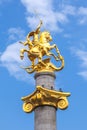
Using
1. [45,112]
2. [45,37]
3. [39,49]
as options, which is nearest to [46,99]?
[45,112]

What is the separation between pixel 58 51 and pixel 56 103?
3.44 meters

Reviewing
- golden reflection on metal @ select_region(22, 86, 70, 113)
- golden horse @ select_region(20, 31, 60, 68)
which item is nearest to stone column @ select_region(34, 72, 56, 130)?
golden reflection on metal @ select_region(22, 86, 70, 113)

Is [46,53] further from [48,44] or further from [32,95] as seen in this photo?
[32,95]

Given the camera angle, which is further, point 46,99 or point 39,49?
point 39,49

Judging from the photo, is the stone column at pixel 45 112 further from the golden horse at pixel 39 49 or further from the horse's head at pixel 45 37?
the horse's head at pixel 45 37

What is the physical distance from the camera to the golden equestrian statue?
23.8 m

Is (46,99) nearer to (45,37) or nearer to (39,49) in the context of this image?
(39,49)

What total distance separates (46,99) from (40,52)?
3.06 m

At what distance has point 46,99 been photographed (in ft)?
73.8

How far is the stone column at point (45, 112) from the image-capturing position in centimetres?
2191

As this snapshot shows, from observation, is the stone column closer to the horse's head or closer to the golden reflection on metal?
the golden reflection on metal

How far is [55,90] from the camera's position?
75.0ft

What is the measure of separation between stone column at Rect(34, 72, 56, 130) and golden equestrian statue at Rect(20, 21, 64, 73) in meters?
0.52

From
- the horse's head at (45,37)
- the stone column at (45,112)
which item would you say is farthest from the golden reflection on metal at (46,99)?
the horse's head at (45,37)
